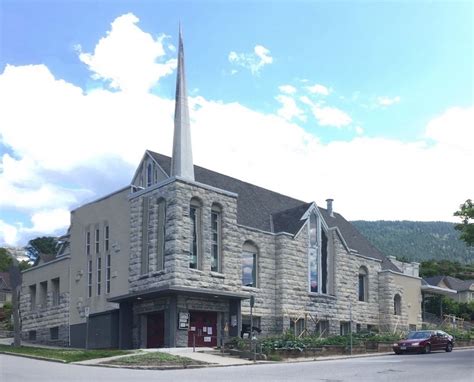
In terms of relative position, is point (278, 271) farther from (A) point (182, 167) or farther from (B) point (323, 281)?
(A) point (182, 167)

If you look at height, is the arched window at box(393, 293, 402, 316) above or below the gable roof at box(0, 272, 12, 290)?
below

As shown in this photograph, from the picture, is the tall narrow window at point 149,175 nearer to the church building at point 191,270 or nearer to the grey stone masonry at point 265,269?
the church building at point 191,270

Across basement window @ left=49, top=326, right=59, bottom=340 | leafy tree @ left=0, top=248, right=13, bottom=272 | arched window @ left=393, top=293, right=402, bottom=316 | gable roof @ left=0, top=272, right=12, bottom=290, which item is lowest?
basement window @ left=49, top=326, right=59, bottom=340

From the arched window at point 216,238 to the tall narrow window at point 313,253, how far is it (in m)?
8.89

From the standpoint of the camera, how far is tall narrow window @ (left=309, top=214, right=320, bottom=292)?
43062mm

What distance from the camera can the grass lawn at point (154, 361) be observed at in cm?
2366

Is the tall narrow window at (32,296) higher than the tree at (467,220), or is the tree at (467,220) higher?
the tree at (467,220)

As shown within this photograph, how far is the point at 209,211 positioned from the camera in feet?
117

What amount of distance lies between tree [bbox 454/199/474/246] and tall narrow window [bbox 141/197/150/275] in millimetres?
16031

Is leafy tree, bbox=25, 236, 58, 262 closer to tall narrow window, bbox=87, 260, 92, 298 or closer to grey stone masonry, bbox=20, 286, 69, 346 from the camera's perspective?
grey stone masonry, bbox=20, 286, 69, 346

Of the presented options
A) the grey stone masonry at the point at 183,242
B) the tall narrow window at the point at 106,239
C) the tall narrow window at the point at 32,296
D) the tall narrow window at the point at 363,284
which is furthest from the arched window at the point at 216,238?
the tall narrow window at the point at 32,296

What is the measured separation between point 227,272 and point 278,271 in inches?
213

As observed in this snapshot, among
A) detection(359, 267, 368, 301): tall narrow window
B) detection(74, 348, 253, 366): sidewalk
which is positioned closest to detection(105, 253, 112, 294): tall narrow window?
detection(74, 348, 253, 366): sidewalk

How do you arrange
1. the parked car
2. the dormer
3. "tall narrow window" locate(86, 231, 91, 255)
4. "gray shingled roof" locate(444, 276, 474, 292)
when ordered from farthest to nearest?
"gray shingled roof" locate(444, 276, 474, 292), "tall narrow window" locate(86, 231, 91, 255), the dormer, the parked car
